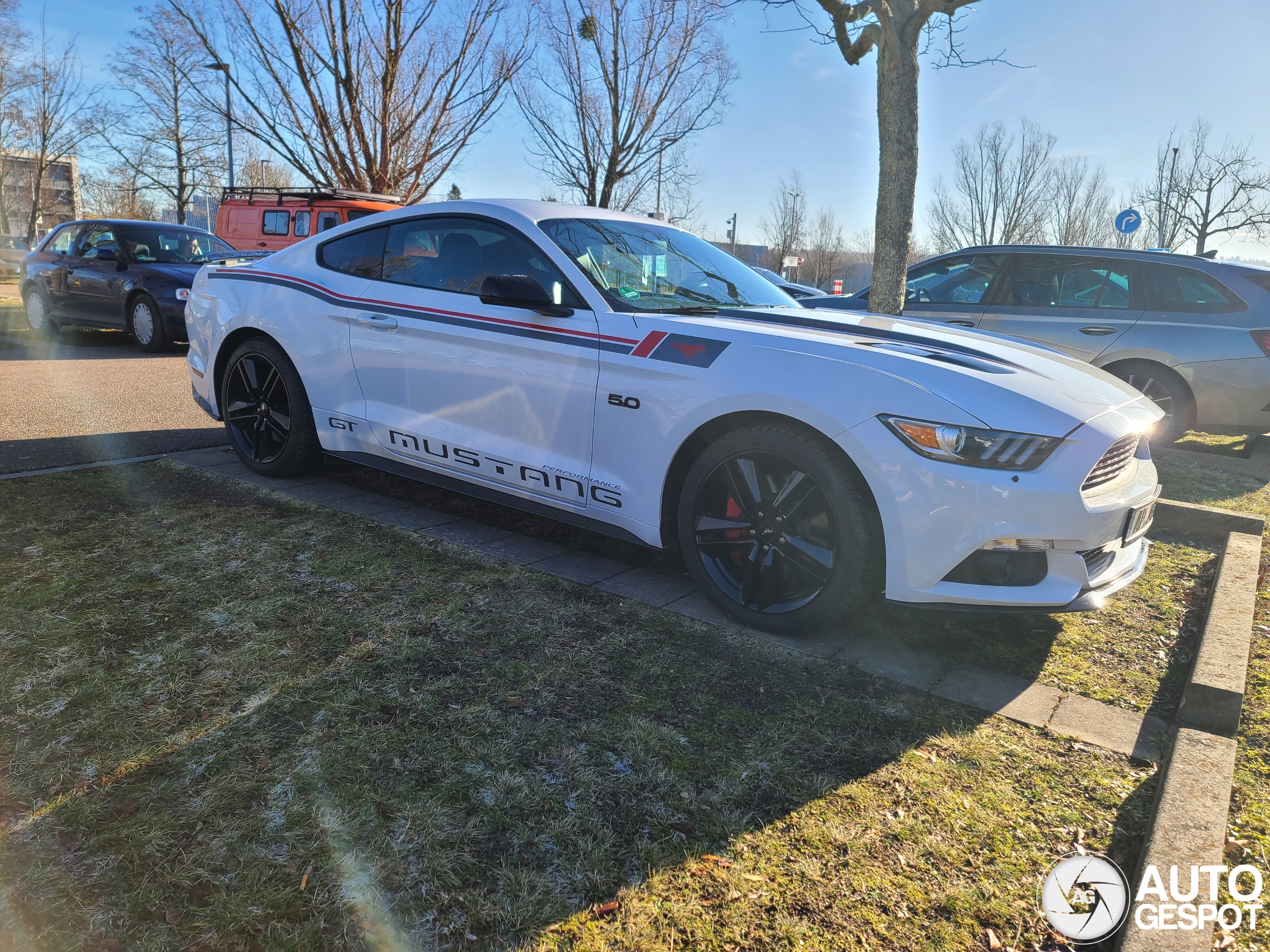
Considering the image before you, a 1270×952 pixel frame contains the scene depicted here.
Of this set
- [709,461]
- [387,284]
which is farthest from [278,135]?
[709,461]

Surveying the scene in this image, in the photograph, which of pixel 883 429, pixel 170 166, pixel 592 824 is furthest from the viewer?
pixel 170 166

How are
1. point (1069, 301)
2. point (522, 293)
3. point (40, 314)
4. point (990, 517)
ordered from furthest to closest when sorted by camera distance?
point (40, 314), point (1069, 301), point (522, 293), point (990, 517)

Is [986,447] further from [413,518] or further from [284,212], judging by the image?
[284,212]

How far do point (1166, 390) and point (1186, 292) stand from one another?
31.5 inches

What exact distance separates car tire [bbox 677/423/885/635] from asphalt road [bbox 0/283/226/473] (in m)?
4.13

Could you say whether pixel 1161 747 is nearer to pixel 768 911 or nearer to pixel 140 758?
pixel 768 911

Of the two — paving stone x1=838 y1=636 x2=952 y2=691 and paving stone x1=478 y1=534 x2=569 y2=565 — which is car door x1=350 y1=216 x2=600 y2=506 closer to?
paving stone x1=478 y1=534 x2=569 y2=565

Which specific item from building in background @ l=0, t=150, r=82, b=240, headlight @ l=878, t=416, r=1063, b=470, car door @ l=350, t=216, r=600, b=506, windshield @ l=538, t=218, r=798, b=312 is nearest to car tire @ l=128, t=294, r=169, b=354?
car door @ l=350, t=216, r=600, b=506

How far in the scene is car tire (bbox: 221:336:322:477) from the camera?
15.8 feet

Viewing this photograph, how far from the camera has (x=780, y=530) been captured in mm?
3223

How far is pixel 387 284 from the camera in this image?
4.37 metres

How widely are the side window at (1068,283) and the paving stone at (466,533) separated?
5389 millimetres

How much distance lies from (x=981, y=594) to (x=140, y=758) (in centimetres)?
258
